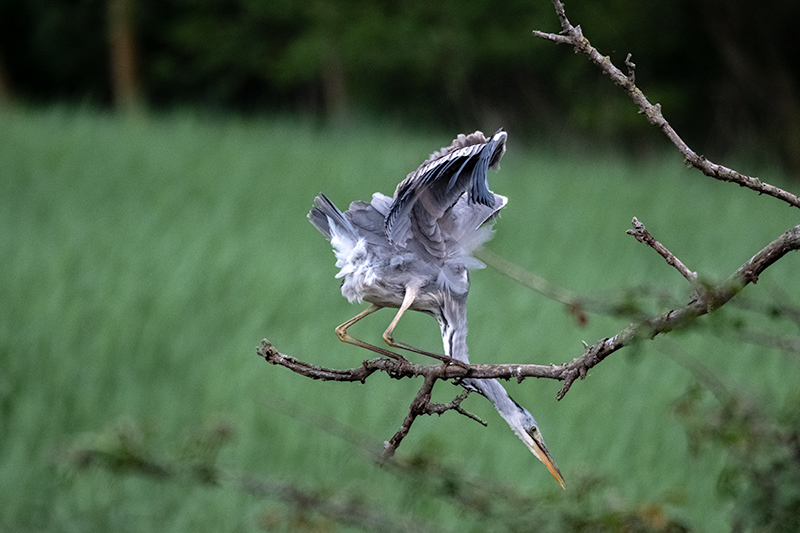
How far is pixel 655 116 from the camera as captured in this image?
1176mm

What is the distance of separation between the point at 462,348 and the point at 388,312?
7.05 m

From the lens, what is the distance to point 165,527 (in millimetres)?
5680

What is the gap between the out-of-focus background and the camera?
3.19m

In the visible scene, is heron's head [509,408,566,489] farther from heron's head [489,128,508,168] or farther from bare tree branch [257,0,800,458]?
heron's head [489,128,508,168]

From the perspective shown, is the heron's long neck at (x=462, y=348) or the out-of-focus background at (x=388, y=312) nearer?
the heron's long neck at (x=462, y=348)

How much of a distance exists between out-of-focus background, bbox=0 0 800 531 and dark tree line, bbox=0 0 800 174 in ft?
0.37

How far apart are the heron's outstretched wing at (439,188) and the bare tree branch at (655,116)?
0.60 feet

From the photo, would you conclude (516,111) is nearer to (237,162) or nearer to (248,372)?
(237,162)

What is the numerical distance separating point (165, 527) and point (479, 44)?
16356mm

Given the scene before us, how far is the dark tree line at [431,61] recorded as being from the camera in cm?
1692

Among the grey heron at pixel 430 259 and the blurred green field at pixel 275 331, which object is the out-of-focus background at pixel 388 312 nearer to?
the blurred green field at pixel 275 331

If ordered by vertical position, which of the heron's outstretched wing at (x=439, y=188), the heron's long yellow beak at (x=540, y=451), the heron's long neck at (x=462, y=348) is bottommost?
the heron's long yellow beak at (x=540, y=451)

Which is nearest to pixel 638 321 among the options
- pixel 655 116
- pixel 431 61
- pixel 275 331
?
pixel 655 116

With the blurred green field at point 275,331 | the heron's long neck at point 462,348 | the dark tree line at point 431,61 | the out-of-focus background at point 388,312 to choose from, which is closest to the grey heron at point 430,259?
the heron's long neck at point 462,348
